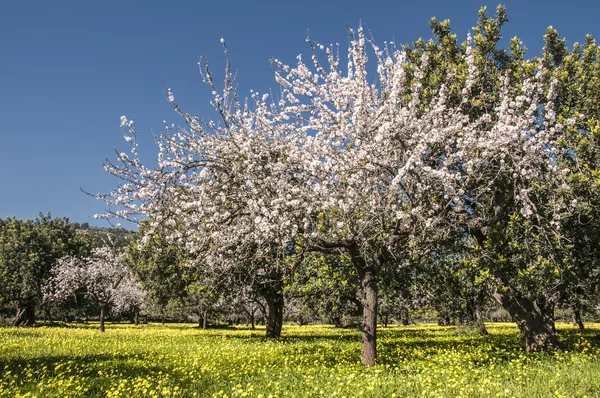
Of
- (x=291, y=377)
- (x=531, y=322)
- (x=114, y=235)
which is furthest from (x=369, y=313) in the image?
(x=114, y=235)

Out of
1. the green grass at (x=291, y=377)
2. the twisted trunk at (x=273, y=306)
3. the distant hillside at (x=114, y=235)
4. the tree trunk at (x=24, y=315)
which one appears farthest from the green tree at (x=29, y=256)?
the green grass at (x=291, y=377)

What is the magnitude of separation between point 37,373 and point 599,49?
18.1 m

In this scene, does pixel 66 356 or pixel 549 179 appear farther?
pixel 66 356

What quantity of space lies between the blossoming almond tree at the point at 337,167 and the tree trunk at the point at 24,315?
38.6 metres

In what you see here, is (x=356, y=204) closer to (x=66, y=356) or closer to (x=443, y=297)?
(x=66, y=356)

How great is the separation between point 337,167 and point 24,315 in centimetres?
4535

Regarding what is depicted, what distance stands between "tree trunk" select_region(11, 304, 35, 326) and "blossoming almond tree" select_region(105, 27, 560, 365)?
38564 mm

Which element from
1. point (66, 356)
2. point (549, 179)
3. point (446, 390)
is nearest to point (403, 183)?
point (549, 179)

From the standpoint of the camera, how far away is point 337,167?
983 centimetres

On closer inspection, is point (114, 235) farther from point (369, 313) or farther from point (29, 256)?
point (369, 313)

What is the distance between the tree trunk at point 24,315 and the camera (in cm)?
4072

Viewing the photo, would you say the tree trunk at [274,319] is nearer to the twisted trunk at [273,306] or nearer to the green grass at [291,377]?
the twisted trunk at [273,306]

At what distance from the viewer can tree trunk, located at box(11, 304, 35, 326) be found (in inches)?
1603

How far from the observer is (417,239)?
11.4 meters
